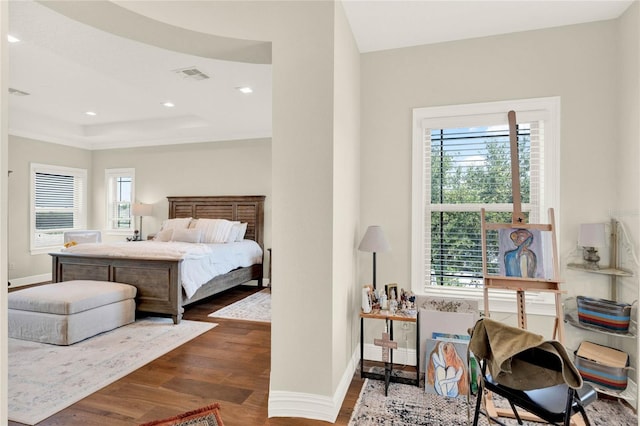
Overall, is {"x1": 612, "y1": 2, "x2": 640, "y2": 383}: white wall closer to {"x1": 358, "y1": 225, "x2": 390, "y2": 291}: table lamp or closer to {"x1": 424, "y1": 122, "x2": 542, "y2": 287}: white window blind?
{"x1": 424, "y1": 122, "x2": 542, "y2": 287}: white window blind

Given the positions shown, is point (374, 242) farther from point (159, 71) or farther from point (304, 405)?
point (159, 71)

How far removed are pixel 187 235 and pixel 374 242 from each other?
3.89 metres

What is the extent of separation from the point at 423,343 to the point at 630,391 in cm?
137

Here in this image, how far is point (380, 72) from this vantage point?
2971mm

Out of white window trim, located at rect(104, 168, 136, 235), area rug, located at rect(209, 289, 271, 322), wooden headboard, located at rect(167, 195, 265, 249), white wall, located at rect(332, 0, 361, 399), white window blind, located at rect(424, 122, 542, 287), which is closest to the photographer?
white wall, located at rect(332, 0, 361, 399)

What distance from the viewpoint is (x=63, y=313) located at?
3.26m

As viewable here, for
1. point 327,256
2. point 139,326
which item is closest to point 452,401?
point 327,256

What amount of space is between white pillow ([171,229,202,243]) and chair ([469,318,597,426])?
4695mm

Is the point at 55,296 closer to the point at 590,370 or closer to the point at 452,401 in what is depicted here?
the point at 452,401

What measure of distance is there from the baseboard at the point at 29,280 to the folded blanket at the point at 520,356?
7200 millimetres

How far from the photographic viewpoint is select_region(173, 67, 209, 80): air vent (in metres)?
3.49

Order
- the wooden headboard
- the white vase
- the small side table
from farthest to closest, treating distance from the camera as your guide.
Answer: the wooden headboard, the white vase, the small side table

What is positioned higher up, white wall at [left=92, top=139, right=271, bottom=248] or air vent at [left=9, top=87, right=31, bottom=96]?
air vent at [left=9, top=87, right=31, bottom=96]

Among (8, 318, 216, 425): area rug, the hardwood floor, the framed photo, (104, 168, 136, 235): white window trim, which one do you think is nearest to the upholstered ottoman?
(8, 318, 216, 425): area rug
